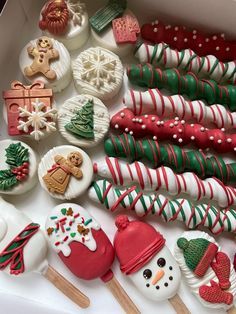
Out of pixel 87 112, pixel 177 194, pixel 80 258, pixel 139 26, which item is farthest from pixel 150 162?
pixel 139 26

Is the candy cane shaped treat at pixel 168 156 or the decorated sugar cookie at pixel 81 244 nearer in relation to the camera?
the decorated sugar cookie at pixel 81 244

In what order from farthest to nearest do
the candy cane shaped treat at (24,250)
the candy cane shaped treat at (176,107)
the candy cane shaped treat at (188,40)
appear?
the candy cane shaped treat at (188,40), the candy cane shaped treat at (176,107), the candy cane shaped treat at (24,250)

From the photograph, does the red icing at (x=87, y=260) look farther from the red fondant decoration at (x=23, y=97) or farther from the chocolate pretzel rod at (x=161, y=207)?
the red fondant decoration at (x=23, y=97)

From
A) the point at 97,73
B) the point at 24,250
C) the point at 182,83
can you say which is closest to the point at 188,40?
the point at 182,83

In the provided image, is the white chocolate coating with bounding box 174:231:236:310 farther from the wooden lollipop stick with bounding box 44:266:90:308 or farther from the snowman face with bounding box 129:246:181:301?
the wooden lollipop stick with bounding box 44:266:90:308

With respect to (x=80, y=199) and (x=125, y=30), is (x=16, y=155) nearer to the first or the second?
(x=80, y=199)

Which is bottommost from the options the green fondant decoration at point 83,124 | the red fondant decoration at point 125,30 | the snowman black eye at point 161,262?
the snowman black eye at point 161,262

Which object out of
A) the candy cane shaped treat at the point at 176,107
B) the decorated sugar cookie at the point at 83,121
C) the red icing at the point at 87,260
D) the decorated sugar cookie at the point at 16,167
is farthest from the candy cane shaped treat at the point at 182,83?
the red icing at the point at 87,260

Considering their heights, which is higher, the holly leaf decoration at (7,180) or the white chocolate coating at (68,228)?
the holly leaf decoration at (7,180)
